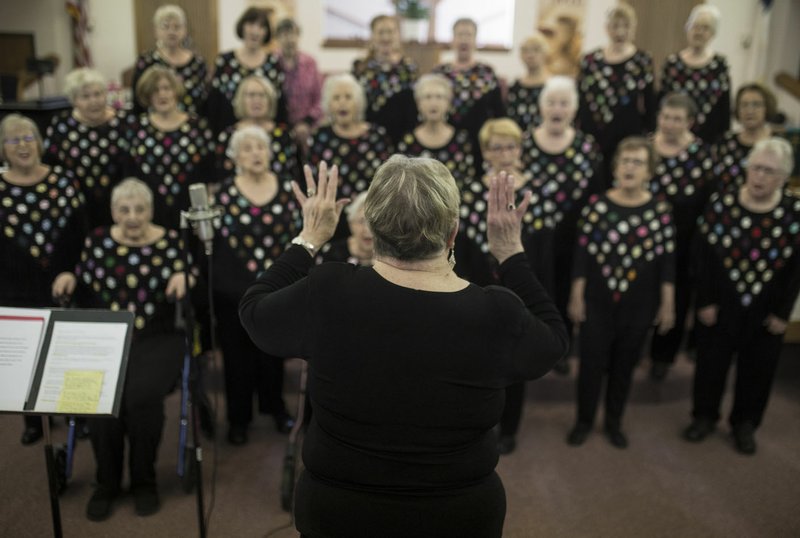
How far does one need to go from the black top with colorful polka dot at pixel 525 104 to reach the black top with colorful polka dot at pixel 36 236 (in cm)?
259

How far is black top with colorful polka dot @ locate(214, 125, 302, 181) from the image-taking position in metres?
3.65

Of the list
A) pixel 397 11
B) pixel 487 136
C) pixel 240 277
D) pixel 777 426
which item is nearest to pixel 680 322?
pixel 777 426

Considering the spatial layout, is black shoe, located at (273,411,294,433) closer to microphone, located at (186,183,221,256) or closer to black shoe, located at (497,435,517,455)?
black shoe, located at (497,435,517,455)

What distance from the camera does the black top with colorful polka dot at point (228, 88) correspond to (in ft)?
14.0

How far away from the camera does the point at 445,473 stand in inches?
55.4

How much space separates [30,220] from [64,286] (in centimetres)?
46

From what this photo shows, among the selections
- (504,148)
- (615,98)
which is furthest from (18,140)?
(615,98)

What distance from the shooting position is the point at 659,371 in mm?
4109

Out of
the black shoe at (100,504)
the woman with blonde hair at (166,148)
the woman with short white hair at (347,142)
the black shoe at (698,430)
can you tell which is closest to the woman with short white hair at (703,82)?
the black shoe at (698,430)

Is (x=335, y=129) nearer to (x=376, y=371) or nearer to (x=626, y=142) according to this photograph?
(x=626, y=142)

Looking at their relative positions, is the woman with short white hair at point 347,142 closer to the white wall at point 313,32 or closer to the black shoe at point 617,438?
the black shoe at point 617,438

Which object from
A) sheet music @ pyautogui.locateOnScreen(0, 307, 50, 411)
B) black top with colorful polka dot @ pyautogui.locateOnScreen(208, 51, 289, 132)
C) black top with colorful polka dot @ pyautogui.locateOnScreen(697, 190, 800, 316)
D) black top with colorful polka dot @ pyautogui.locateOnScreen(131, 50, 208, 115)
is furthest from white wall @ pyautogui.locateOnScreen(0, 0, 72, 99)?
black top with colorful polka dot @ pyautogui.locateOnScreen(697, 190, 800, 316)

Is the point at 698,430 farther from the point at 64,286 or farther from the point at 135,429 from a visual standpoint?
the point at 64,286

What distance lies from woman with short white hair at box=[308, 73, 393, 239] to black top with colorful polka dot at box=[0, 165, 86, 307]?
1.23 m
